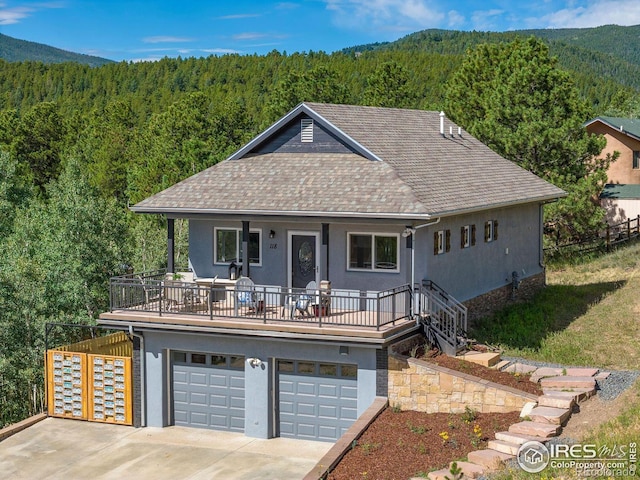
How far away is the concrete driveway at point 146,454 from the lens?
64.4 ft

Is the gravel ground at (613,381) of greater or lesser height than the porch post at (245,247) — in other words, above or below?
below

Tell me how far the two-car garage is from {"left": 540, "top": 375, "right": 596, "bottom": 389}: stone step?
172 inches

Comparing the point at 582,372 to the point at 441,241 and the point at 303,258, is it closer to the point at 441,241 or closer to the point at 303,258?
the point at 441,241

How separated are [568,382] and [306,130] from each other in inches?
402

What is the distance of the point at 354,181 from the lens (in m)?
23.4

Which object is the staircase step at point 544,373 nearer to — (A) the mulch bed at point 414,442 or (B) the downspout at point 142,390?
(A) the mulch bed at point 414,442

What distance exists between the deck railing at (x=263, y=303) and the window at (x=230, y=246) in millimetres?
1074

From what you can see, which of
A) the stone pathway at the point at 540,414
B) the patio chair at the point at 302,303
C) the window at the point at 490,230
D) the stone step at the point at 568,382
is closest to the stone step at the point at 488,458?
the stone pathway at the point at 540,414

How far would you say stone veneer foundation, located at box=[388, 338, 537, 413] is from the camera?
19.4 metres

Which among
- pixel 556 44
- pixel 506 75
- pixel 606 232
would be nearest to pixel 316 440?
pixel 506 75

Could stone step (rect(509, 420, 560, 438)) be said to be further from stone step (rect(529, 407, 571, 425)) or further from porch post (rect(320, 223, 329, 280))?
porch post (rect(320, 223, 329, 280))

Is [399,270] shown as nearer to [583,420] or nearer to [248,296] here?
[248,296]

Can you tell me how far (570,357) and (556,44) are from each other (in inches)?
7261

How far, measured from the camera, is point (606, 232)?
44.0 meters
